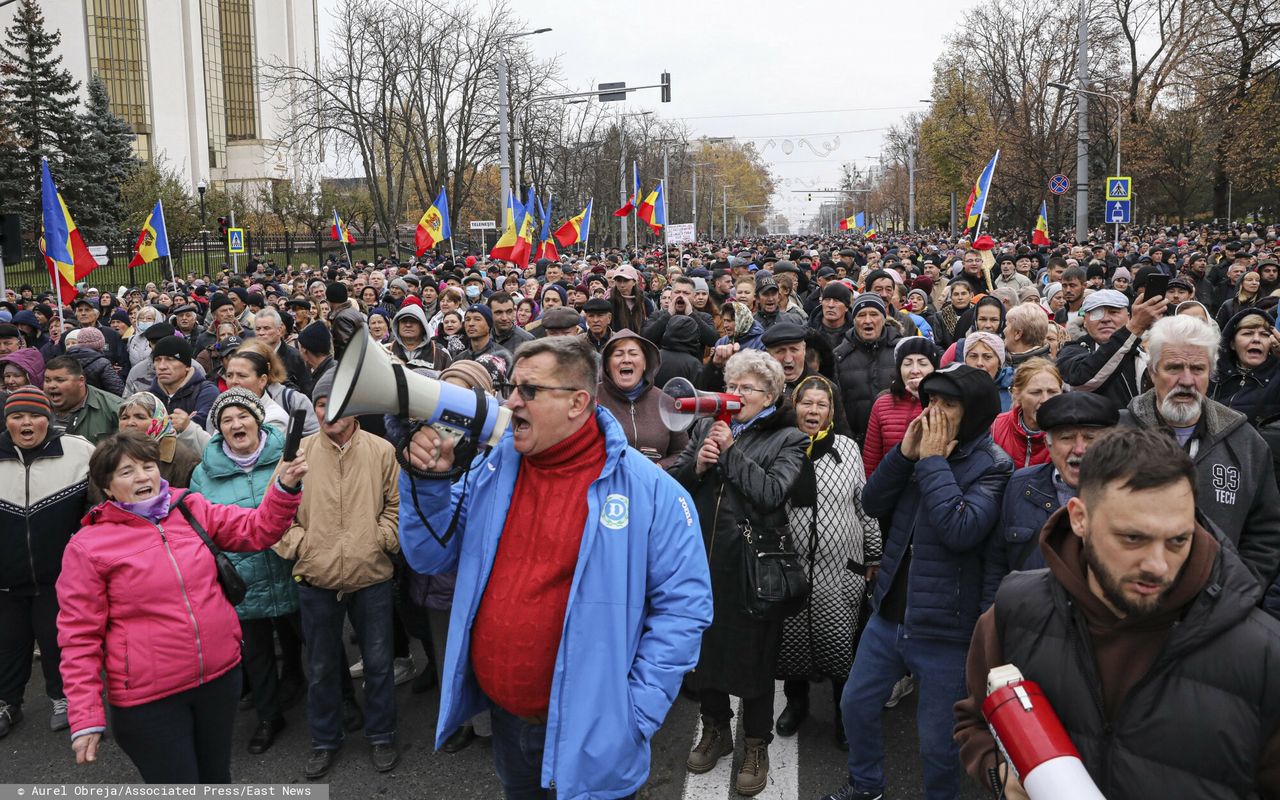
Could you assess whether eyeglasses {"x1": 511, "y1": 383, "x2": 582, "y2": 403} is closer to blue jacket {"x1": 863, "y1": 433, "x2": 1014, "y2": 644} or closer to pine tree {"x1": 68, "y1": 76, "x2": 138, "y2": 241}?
blue jacket {"x1": 863, "y1": 433, "x2": 1014, "y2": 644}

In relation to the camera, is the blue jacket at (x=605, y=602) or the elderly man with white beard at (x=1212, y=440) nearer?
the blue jacket at (x=605, y=602)

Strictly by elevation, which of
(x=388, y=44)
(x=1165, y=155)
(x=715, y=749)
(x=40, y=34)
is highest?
(x=40, y=34)

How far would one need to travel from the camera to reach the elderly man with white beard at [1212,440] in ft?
11.4

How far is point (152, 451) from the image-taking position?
3570mm

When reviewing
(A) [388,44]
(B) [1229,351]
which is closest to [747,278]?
(B) [1229,351]

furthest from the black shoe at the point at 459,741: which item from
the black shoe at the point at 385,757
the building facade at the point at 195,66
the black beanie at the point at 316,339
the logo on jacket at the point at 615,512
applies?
the building facade at the point at 195,66

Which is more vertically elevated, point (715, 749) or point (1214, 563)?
point (1214, 563)

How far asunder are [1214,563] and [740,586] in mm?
2283

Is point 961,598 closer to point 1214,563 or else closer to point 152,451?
point 1214,563

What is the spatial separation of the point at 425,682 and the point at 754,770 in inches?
81.2

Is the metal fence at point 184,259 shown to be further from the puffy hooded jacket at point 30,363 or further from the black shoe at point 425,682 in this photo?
the black shoe at point 425,682

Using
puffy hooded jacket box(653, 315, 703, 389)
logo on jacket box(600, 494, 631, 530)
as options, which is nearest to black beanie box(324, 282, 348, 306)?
puffy hooded jacket box(653, 315, 703, 389)

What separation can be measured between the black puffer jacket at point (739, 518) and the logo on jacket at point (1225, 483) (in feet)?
4.90

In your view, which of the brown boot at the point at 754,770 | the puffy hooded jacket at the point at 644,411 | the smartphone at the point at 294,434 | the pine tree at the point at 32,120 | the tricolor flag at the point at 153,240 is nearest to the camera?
the smartphone at the point at 294,434
